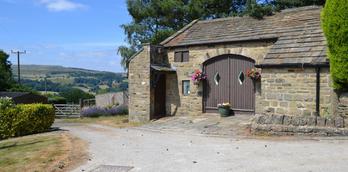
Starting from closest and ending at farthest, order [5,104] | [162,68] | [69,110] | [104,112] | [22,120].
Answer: [5,104], [22,120], [162,68], [104,112], [69,110]

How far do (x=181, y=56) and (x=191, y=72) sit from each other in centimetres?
118

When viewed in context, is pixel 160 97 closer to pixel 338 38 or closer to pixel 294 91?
pixel 294 91

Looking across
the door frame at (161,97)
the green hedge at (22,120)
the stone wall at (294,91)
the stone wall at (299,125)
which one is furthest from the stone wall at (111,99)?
the stone wall at (299,125)

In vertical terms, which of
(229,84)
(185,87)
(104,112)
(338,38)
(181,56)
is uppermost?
(181,56)

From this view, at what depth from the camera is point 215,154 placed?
11391 millimetres

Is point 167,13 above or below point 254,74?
above

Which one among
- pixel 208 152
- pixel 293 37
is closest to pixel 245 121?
pixel 293 37

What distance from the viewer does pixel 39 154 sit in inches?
506

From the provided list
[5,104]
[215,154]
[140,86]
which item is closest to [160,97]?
[140,86]

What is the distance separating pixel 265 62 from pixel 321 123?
14.6 feet

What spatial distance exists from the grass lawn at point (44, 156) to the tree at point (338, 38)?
872 cm

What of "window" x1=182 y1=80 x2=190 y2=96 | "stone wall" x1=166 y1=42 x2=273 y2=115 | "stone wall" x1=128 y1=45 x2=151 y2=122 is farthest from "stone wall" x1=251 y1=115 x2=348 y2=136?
"stone wall" x1=128 y1=45 x2=151 y2=122

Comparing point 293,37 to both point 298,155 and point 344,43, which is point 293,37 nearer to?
point 344,43

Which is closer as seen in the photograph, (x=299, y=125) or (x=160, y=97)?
(x=299, y=125)
